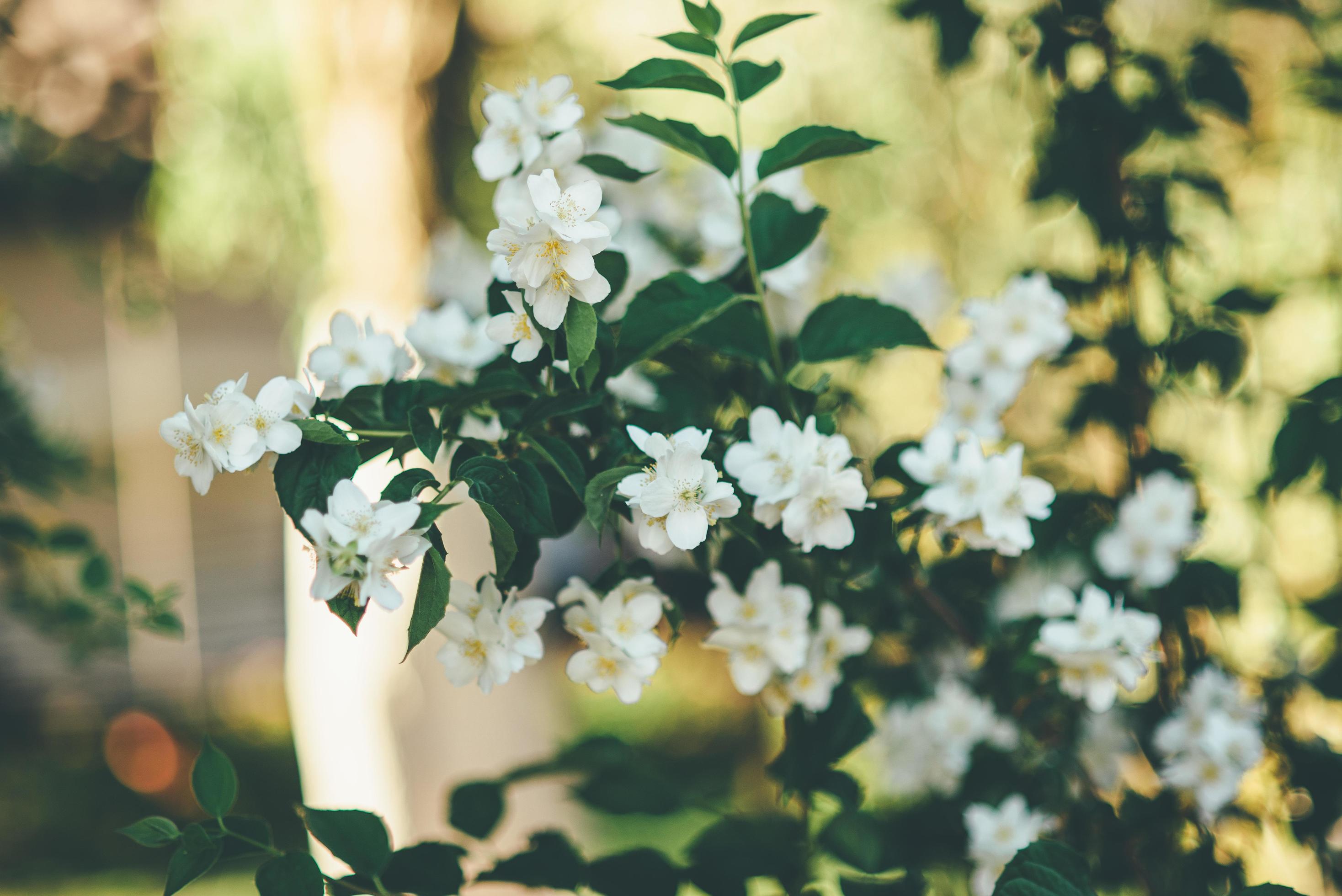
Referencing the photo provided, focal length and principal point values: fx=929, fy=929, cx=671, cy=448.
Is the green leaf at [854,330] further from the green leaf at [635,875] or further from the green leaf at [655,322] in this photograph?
the green leaf at [635,875]

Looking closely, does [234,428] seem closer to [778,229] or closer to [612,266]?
[612,266]

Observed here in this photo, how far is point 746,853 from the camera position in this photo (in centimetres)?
86

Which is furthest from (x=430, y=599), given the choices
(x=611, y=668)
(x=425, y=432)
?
(x=611, y=668)

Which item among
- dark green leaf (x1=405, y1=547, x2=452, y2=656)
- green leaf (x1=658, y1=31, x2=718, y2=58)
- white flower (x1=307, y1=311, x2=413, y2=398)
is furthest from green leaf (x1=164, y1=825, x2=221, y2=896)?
green leaf (x1=658, y1=31, x2=718, y2=58)

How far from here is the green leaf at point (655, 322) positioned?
0.69 meters

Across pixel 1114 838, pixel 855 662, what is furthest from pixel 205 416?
pixel 1114 838

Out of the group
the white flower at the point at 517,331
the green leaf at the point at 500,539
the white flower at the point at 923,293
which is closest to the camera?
the green leaf at the point at 500,539

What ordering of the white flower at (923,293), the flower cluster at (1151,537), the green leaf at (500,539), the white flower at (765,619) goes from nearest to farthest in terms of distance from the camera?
1. the green leaf at (500,539)
2. the white flower at (765,619)
3. the flower cluster at (1151,537)
4. the white flower at (923,293)

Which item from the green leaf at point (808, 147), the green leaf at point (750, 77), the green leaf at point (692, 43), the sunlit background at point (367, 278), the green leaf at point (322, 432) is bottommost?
the sunlit background at point (367, 278)

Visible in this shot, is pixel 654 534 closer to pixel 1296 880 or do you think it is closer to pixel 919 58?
pixel 1296 880

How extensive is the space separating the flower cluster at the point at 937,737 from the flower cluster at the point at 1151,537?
223 millimetres

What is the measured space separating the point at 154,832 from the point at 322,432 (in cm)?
34

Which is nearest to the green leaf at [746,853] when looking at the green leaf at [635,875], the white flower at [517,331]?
the green leaf at [635,875]

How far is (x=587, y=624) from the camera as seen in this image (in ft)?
2.55
